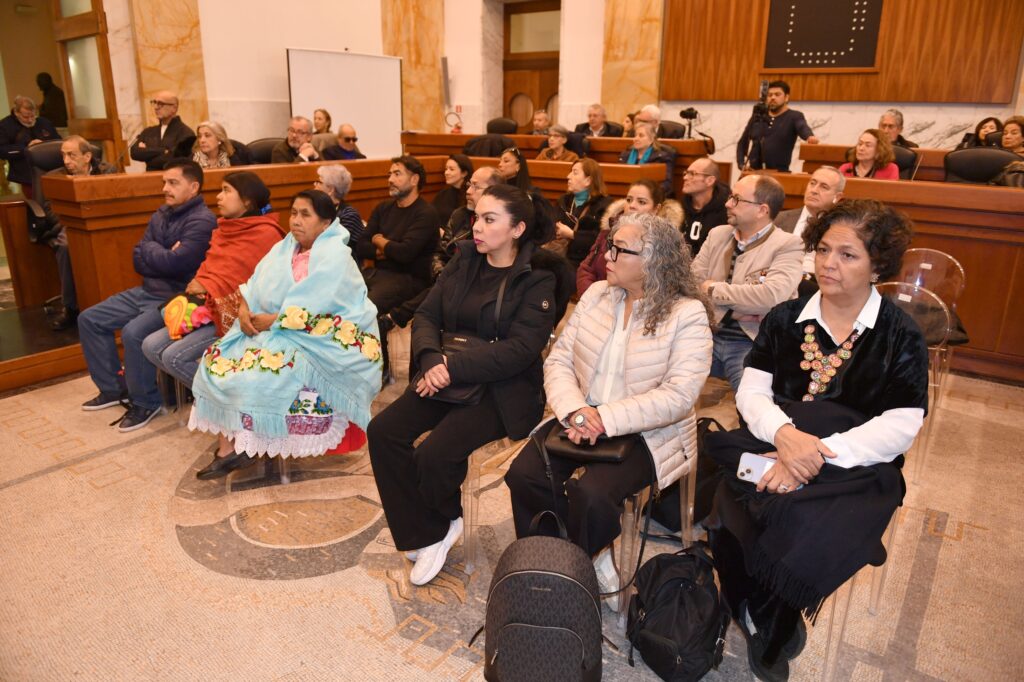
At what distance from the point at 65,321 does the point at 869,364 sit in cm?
483

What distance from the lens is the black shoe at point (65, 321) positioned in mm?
4625

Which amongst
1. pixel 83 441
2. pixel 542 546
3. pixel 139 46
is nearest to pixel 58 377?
pixel 83 441

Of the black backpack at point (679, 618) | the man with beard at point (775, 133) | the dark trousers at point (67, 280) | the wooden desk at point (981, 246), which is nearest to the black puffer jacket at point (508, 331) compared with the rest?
the black backpack at point (679, 618)

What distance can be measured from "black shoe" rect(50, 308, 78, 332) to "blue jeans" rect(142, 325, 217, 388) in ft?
5.63

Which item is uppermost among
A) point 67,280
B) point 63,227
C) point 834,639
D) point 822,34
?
point 822,34

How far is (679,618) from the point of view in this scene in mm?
2000

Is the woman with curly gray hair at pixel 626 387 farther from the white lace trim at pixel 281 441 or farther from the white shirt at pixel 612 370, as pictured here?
the white lace trim at pixel 281 441

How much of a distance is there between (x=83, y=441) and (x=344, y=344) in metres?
1.59

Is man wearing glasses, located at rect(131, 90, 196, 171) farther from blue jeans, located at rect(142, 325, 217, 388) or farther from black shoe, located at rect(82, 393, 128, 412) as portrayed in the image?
blue jeans, located at rect(142, 325, 217, 388)

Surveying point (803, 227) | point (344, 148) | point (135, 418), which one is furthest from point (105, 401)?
point (344, 148)

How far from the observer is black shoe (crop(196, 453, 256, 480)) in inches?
124

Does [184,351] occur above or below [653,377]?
below

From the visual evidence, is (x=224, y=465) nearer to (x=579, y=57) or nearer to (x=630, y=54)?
(x=630, y=54)

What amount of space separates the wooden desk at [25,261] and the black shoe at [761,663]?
533 centimetres
